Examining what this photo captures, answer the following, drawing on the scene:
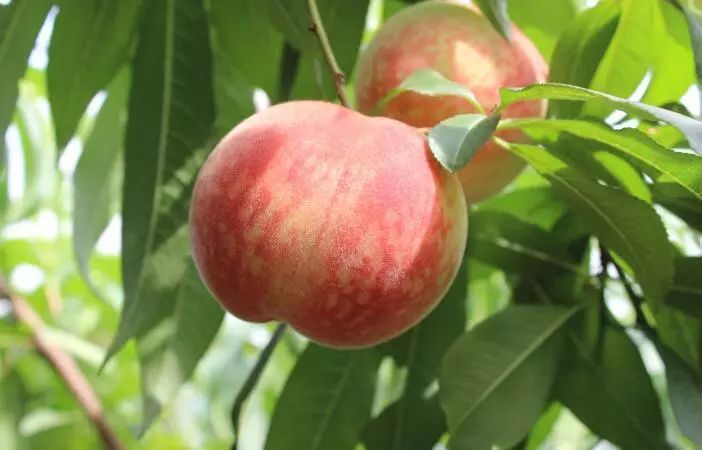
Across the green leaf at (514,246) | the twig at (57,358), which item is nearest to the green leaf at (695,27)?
the green leaf at (514,246)

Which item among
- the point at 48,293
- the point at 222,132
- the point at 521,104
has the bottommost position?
the point at 48,293

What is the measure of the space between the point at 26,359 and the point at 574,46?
4.06ft

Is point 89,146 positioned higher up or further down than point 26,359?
higher up

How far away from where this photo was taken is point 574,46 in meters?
0.86

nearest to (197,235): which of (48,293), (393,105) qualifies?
(393,105)

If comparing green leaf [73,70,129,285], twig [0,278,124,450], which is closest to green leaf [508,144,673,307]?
green leaf [73,70,129,285]

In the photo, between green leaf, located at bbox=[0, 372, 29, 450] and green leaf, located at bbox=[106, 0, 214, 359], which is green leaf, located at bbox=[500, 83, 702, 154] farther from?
green leaf, located at bbox=[0, 372, 29, 450]

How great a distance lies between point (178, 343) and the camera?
38.6 inches

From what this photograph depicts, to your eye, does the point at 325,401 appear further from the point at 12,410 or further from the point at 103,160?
the point at 12,410

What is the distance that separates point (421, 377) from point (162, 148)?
0.40m

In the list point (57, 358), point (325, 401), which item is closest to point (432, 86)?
point (325, 401)

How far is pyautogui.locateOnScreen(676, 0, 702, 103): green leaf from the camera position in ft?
2.41

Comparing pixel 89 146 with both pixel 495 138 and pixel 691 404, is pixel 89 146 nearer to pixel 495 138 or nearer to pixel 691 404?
pixel 495 138

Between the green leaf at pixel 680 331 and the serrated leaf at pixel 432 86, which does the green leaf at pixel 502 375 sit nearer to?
the green leaf at pixel 680 331
